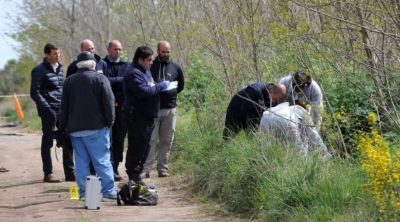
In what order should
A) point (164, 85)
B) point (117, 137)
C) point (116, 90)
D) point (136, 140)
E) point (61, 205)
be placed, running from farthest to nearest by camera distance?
point (117, 137) < point (116, 90) < point (164, 85) < point (136, 140) < point (61, 205)

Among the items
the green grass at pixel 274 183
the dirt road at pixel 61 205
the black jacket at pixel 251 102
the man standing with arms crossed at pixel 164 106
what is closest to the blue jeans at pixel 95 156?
the dirt road at pixel 61 205

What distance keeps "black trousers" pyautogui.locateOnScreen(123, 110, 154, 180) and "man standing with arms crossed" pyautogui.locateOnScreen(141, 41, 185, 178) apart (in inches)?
66.2

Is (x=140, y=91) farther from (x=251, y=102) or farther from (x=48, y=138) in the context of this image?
(x=48, y=138)

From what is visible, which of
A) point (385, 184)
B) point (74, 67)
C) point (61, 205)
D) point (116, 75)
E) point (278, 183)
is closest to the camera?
point (385, 184)

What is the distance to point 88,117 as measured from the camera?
11.0 metres

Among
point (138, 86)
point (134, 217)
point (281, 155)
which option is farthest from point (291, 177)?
point (138, 86)

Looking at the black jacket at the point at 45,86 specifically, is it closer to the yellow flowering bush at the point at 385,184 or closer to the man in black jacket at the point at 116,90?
the man in black jacket at the point at 116,90

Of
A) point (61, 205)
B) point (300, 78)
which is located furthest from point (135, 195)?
point (300, 78)

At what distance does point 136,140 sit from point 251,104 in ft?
5.26

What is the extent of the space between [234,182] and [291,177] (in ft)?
4.27

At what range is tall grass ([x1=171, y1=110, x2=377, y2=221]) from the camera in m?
8.52

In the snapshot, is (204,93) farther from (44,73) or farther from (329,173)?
(329,173)

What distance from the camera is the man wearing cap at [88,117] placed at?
1096 cm

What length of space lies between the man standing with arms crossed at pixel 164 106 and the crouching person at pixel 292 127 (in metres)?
2.46
